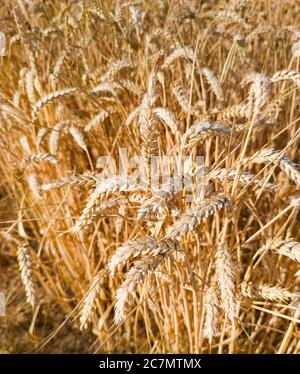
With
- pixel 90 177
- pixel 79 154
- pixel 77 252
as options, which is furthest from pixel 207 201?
pixel 79 154

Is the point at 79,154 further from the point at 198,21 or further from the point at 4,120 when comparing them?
the point at 198,21

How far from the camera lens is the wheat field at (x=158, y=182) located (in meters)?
0.76

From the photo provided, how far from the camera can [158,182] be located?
826 mm

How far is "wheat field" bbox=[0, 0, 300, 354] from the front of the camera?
2.50ft

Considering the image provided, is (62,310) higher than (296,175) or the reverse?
the reverse

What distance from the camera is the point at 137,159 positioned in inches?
43.7

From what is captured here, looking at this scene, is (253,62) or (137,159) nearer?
(137,159)

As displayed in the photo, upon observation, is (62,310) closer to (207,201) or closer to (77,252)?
(77,252)

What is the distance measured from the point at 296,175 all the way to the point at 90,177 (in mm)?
427

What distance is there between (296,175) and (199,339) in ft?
1.44
